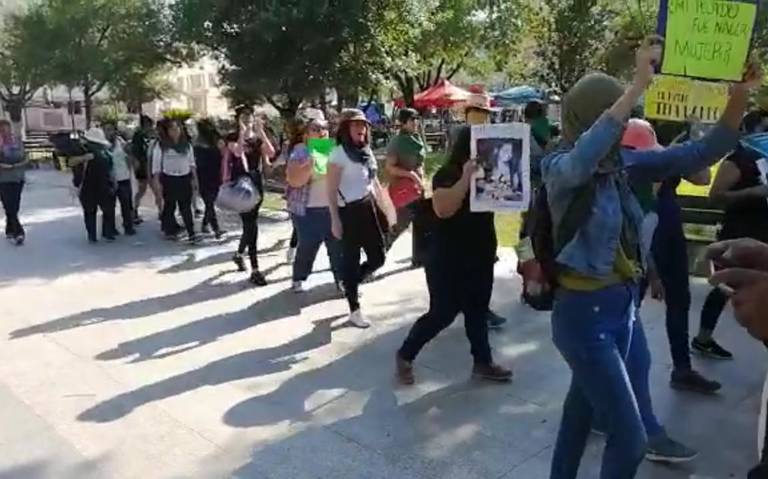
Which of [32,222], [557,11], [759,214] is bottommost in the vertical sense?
[32,222]

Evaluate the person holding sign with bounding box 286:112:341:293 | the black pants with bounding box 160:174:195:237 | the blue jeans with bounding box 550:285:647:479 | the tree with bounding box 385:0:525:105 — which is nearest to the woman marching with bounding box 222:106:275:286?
the person holding sign with bounding box 286:112:341:293

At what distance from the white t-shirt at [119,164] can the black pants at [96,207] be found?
1.24 ft

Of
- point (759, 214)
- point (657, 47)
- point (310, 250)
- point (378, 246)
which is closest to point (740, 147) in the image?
point (759, 214)

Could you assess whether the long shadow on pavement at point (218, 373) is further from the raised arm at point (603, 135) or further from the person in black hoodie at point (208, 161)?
the person in black hoodie at point (208, 161)

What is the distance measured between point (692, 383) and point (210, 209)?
689cm

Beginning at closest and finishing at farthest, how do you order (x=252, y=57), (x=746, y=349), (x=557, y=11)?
(x=746, y=349) < (x=252, y=57) < (x=557, y=11)

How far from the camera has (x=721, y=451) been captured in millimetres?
3643

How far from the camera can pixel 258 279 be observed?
7242 mm

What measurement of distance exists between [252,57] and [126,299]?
7.08 m

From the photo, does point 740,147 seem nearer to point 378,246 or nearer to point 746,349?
point 746,349

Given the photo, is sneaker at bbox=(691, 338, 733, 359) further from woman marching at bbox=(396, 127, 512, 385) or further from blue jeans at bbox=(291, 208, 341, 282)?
blue jeans at bbox=(291, 208, 341, 282)

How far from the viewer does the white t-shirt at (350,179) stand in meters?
5.55

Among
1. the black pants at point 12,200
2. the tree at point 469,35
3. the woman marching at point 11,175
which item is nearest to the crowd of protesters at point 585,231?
the woman marching at point 11,175

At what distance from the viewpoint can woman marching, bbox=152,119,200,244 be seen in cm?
942
